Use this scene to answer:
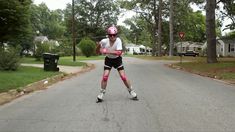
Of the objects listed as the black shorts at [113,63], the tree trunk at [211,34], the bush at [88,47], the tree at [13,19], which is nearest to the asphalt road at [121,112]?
the black shorts at [113,63]

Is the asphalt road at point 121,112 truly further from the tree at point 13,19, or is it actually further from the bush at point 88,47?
the bush at point 88,47

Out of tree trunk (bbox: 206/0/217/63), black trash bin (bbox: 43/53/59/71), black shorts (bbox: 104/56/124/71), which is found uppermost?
tree trunk (bbox: 206/0/217/63)

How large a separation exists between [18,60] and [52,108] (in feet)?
47.4

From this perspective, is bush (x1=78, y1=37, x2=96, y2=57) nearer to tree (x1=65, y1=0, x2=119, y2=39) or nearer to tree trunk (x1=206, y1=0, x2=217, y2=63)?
tree trunk (x1=206, y1=0, x2=217, y2=63)

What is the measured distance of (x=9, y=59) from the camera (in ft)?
79.4

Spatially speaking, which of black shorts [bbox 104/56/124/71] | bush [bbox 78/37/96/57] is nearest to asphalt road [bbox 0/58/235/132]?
black shorts [bbox 104/56/124/71]

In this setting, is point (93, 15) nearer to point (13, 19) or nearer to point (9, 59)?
point (13, 19)

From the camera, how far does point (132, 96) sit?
12375 mm

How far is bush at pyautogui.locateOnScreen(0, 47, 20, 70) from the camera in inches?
941

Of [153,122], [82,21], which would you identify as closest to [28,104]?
[153,122]

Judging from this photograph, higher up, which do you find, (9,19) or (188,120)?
(9,19)

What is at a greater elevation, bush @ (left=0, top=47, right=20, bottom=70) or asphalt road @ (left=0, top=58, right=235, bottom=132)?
bush @ (left=0, top=47, right=20, bottom=70)

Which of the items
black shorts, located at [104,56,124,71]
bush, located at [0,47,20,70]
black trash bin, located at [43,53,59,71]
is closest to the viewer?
black shorts, located at [104,56,124,71]

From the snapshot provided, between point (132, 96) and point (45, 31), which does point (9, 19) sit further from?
point (45, 31)
